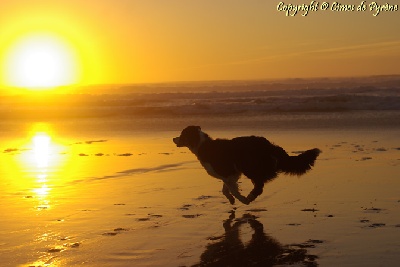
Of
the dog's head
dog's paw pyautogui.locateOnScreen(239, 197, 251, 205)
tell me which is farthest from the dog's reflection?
the dog's head

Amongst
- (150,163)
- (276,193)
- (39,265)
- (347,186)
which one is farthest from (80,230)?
(150,163)

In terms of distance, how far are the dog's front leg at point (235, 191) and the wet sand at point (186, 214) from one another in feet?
0.48

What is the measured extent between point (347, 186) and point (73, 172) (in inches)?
194

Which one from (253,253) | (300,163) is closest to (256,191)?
(300,163)

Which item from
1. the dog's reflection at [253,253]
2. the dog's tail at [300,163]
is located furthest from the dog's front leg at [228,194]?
the dog's reflection at [253,253]

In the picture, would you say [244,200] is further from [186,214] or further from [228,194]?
[186,214]

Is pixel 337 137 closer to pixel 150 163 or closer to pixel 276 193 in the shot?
pixel 150 163

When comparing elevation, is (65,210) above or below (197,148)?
below

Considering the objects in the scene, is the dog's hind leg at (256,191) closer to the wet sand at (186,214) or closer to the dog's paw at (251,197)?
the dog's paw at (251,197)

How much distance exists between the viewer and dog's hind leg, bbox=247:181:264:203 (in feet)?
29.8

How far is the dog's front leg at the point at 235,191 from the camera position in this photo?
357 inches

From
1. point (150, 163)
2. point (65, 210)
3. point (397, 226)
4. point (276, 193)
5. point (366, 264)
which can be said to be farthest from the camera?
point (150, 163)

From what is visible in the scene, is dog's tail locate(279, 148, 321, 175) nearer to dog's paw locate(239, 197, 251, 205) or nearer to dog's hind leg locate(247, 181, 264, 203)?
dog's hind leg locate(247, 181, 264, 203)

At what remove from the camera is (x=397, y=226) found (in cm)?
719
